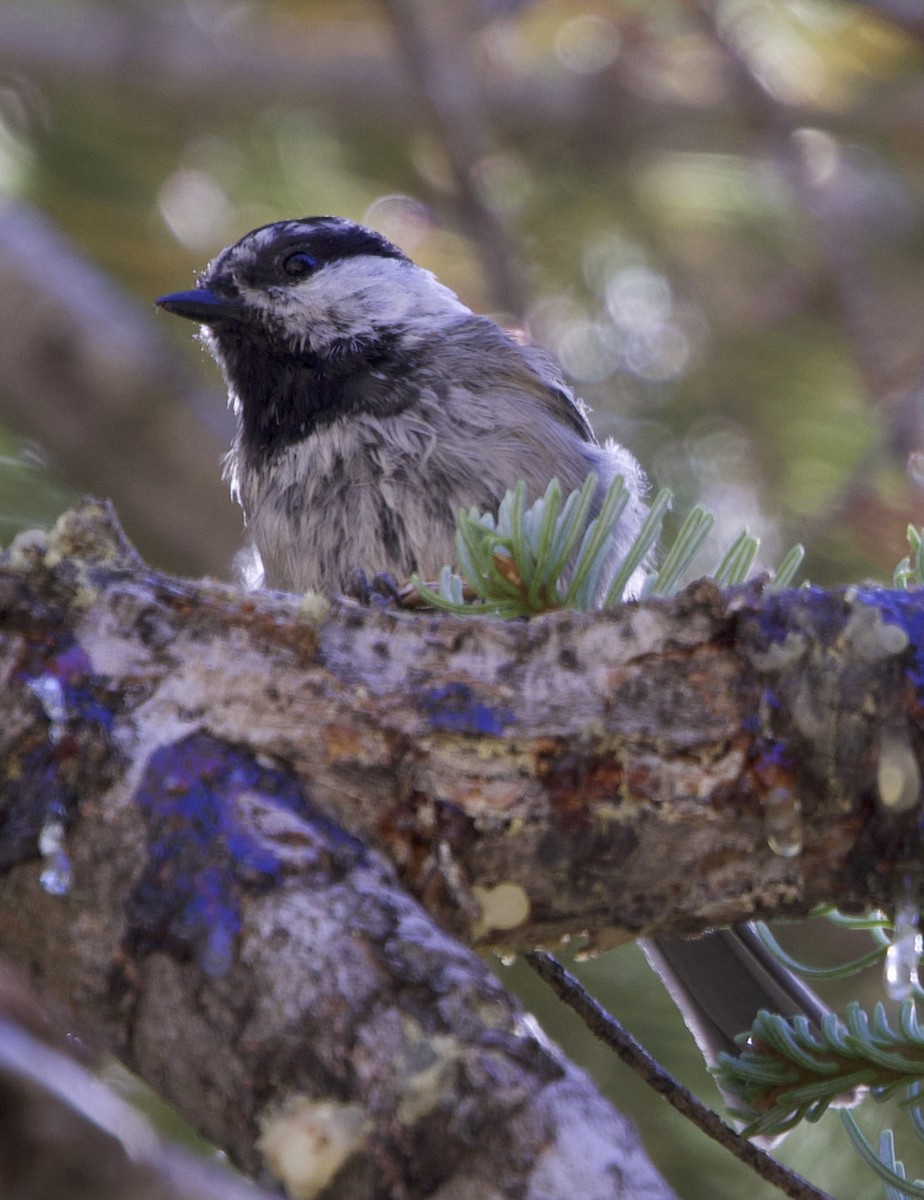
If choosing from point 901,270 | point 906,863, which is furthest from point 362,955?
point 901,270

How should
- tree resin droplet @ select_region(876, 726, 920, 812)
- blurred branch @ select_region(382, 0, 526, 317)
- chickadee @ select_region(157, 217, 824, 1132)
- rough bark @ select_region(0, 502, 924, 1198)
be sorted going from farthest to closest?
blurred branch @ select_region(382, 0, 526, 317), chickadee @ select_region(157, 217, 824, 1132), tree resin droplet @ select_region(876, 726, 920, 812), rough bark @ select_region(0, 502, 924, 1198)

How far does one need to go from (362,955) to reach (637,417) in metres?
2.68

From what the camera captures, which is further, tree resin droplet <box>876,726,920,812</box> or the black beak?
the black beak

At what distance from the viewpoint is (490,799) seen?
1143 millimetres

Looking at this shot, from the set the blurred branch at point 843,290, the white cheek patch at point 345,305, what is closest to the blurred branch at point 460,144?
the white cheek patch at point 345,305

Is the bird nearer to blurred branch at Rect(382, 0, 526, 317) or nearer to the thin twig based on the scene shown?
blurred branch at Rect(382, 0, 526, 317)

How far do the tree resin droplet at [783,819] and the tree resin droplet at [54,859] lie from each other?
0.55 meters

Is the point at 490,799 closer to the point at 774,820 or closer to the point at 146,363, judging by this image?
the point at 774,820

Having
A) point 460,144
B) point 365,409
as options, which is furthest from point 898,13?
point 365,409

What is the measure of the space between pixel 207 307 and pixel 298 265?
225 mm

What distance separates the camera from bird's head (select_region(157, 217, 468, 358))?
274 centimetres

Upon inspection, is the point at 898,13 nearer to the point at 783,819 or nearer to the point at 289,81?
the point at 289,81

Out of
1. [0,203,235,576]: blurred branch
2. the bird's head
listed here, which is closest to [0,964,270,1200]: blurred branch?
the bird's head

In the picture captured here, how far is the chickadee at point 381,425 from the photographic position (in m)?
2.16
